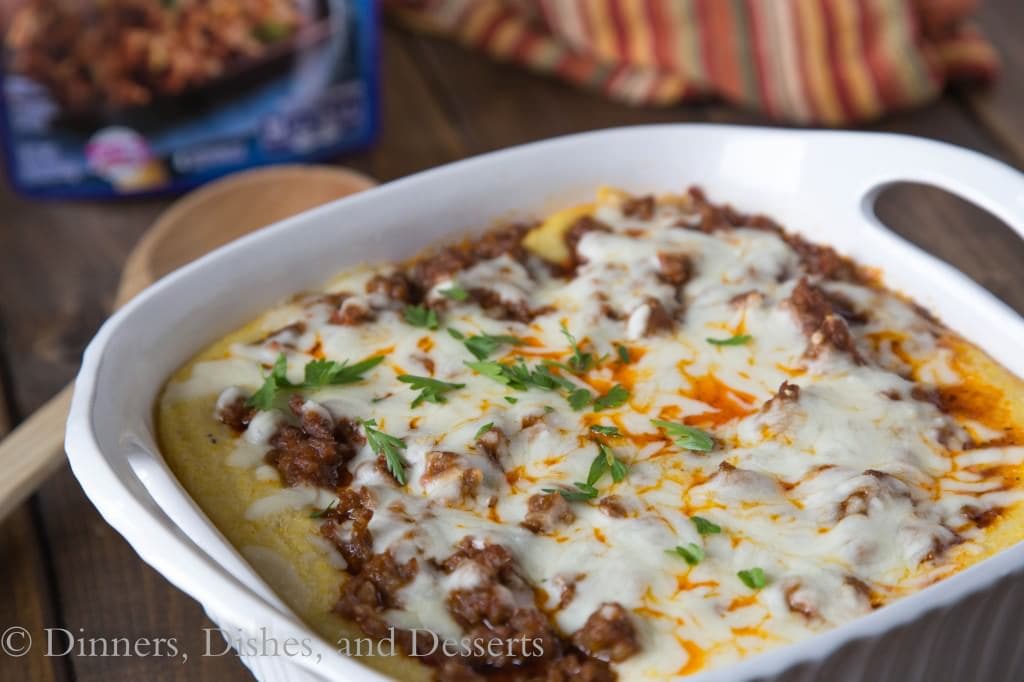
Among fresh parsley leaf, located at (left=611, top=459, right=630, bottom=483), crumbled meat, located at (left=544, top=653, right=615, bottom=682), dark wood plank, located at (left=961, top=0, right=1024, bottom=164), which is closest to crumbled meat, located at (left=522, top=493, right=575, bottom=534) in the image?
fresh parsley leaf, located at (left=611, top=459, right=630, bottom=483)

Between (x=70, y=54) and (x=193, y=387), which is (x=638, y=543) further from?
(x=70, y=54)

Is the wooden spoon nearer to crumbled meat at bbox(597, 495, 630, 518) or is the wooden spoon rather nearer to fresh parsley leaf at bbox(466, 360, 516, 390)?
fresh parsley leaf at bbox(466, 360, 516, 390)

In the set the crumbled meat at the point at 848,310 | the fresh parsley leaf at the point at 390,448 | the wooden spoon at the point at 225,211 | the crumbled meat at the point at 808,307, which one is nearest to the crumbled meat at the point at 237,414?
the fresh parsley leaf at the point at 390,448

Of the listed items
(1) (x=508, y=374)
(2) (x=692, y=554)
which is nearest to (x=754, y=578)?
(2) (x=692, y=554)

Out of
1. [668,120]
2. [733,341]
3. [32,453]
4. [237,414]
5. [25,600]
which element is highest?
[733,341]

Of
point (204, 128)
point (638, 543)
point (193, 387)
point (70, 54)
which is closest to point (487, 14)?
point (204, 128)

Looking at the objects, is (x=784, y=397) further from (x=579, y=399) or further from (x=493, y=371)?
(x=493, y=371)
